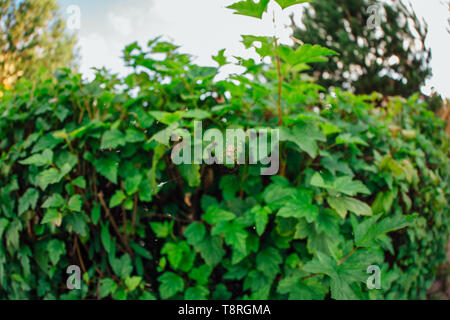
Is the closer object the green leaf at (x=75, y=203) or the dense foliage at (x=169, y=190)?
the dense foliage at (x=169, y=190)

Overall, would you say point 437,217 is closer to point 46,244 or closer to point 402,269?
point 402,269

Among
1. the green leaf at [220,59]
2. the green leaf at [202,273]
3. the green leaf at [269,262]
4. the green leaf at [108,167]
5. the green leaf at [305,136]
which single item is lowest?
the green leaf at [202,273]

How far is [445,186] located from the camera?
99.8 inches

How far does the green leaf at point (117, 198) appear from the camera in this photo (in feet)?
4.35

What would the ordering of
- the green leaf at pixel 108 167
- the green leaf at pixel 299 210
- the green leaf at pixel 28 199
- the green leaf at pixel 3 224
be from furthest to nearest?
the green leaf at pixel 3 224
the green leaf at pixel 28 199
the green leaf at pixel 108 167
the green leaf at pixel 299 210

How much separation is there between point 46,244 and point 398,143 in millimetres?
1939

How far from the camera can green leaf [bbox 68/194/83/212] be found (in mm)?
1346

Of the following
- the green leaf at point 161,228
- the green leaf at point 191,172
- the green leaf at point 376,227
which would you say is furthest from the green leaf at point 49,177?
the green leaf at point 376,227

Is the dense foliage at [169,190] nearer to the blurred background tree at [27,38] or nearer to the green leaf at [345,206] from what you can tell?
the green leaf at [345,206]

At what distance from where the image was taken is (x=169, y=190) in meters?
1.36

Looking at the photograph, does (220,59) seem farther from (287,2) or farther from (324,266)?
(324,266)

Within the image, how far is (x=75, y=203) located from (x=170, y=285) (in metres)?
0.54

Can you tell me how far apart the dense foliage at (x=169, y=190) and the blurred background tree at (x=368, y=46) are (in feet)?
10.2
